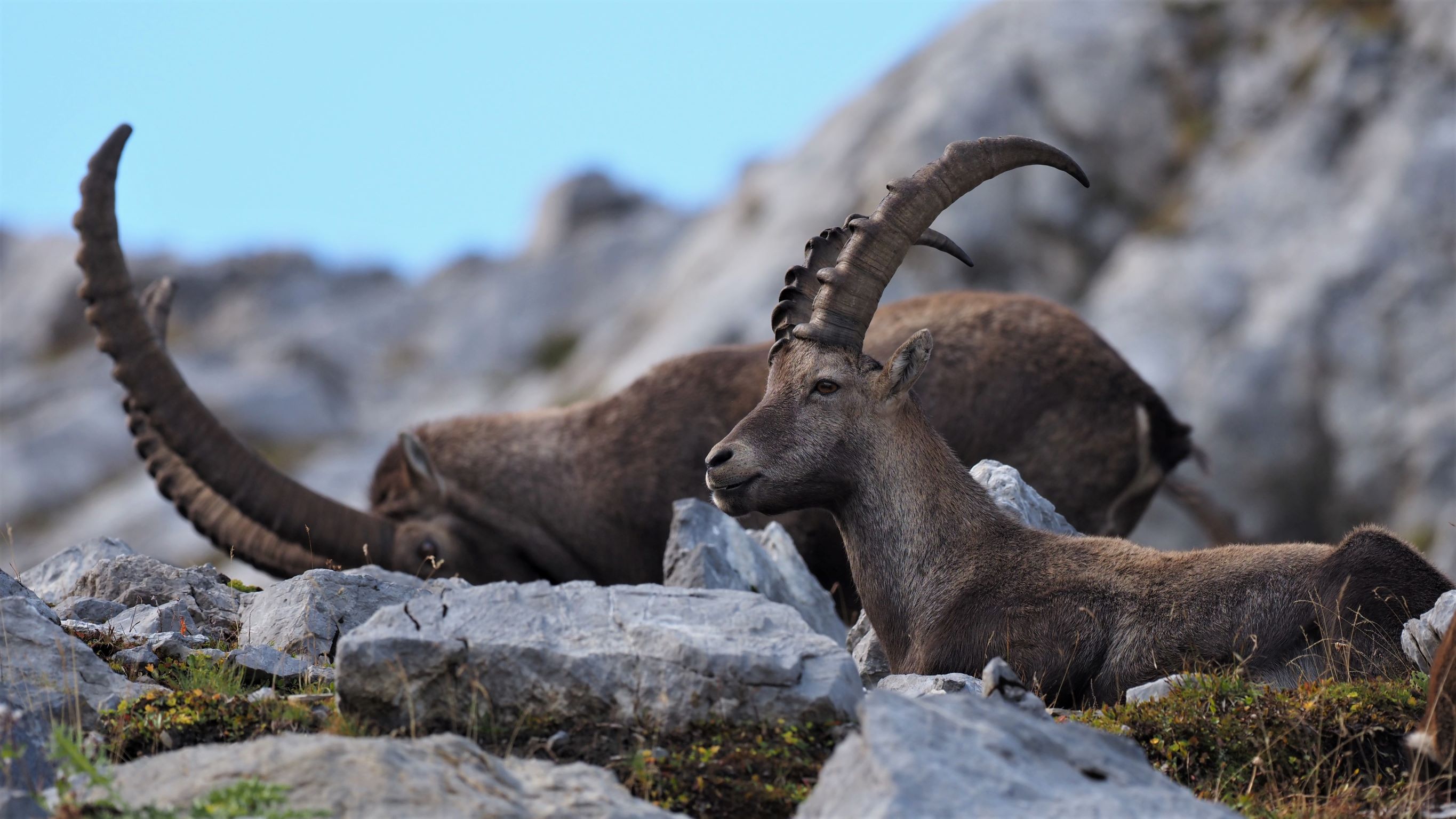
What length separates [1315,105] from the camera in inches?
1479

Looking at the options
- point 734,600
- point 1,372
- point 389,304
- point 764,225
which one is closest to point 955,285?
point 764,225

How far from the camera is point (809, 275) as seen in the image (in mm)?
9469

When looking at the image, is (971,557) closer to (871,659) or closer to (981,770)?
(871,659)

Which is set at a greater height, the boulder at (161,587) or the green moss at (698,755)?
the boulder at (161,587)

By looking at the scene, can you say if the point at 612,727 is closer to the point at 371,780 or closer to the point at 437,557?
the point at 371,780

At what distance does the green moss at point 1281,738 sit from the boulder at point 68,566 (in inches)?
279

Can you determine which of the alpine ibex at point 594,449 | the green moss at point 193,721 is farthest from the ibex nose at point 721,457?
the alpine ibex at point 594,449

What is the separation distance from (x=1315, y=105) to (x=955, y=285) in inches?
407

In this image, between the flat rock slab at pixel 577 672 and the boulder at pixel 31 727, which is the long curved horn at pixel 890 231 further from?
the boulder at pixel 31 727

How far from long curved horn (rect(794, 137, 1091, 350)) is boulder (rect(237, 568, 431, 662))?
3.00m

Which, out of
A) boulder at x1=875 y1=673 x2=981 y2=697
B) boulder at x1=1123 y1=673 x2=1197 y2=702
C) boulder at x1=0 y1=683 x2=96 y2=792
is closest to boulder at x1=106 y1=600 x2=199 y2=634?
boulder at x1=0 y1=683 x2=96 y2=792

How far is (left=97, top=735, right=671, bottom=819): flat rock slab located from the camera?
510 centimetres

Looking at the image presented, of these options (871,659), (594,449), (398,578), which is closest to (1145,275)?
(594,449)

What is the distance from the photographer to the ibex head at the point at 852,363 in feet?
28.8
